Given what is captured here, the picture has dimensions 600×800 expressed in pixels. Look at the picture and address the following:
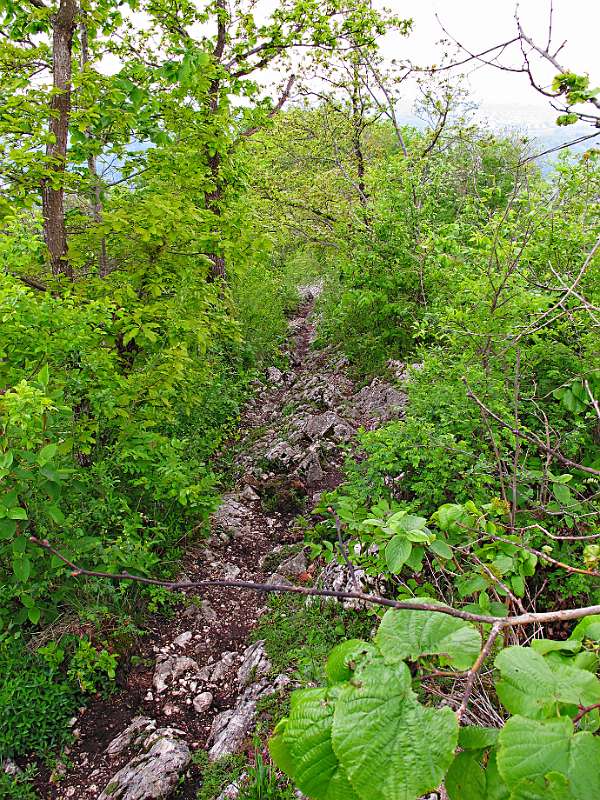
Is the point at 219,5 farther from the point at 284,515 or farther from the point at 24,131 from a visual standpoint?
the point at 284,515

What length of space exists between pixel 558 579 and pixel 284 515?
357 cm

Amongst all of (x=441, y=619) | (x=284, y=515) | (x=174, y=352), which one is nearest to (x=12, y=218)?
(x=174, y=352)

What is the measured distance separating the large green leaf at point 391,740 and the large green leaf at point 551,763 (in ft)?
0.29

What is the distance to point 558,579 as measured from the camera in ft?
11.0

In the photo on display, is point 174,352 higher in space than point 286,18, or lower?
lower

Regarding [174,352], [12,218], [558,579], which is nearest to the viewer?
[558,579]

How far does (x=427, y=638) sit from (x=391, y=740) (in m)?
0.20

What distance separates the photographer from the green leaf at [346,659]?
0.96 metres

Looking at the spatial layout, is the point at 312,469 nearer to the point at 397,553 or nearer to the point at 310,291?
the point at 397,553

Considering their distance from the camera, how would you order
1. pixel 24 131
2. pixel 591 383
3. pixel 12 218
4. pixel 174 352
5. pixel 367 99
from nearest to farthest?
pixel 12 218 → pixel 591 383 → pixel 24 131 → pixel 174 352 → pixel 367 99

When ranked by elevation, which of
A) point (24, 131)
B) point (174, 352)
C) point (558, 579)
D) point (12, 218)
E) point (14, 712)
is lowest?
point (14, 712)

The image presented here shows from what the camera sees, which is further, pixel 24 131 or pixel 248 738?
pixel 24 131

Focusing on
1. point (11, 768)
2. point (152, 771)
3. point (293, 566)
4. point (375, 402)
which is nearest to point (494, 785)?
point (152, 771)

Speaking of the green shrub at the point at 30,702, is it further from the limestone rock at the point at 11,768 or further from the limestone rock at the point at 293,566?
the limestone rock at the point at 293,566
